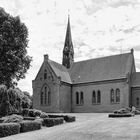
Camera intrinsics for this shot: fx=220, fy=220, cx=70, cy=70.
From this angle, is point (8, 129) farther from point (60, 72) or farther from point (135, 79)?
point (135, 79)

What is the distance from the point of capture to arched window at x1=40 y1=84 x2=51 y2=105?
168 feet

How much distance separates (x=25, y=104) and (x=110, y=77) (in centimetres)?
1918

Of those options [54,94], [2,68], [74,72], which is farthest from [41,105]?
[2,68]

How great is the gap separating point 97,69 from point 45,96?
A: 13.9 meters

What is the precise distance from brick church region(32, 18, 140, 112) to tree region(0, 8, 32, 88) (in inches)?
721

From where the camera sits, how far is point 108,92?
47719 millimetres

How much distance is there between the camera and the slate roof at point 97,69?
4846 cm

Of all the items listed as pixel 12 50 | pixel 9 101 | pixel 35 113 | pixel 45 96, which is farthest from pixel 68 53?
pixel 12 50

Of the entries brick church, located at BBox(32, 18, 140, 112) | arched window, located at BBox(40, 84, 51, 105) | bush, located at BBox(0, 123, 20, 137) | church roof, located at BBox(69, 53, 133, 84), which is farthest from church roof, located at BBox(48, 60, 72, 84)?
bush, located at BBox(0, 123, 20, 137)

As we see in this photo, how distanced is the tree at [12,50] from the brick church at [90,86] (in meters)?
18.3

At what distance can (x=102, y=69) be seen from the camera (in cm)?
5169

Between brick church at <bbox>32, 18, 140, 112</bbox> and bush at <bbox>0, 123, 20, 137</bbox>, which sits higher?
brick church at <bbox>32, 18, 140, 112</bbox>

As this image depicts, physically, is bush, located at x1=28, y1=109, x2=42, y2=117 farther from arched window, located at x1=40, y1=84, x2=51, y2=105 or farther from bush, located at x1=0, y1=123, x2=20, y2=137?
arched window, located at x1=40, y1=84, x2=51, y2=105

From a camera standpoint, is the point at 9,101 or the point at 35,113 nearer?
the point at 35,113
